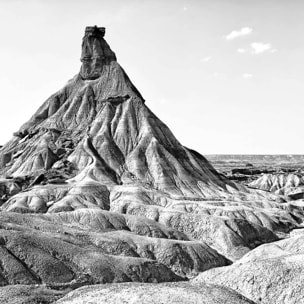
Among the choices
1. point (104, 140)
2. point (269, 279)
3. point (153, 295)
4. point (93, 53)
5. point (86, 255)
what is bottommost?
point (86, 255)

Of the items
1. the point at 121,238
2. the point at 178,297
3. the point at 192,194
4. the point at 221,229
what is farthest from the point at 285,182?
the point at 178,297

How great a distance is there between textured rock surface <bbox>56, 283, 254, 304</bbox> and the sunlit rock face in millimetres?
133753

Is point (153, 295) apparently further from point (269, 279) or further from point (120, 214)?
point (120, 214)

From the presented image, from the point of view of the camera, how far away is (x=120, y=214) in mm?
85875

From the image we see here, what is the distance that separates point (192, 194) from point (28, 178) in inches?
1598

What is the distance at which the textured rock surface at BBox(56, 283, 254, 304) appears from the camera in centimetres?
3095

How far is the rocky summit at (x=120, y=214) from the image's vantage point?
141 feet

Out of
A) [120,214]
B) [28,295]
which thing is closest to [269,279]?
[28,295]

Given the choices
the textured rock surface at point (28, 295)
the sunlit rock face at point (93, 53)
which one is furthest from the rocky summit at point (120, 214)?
the sunlit rock face at point (93, 53)

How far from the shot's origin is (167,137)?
486ft

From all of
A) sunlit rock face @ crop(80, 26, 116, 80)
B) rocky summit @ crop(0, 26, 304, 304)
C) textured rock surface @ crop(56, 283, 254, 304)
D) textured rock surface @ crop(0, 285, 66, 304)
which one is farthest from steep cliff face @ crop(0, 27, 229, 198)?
textured rock surface @ crop(56, 283, 254, 304)

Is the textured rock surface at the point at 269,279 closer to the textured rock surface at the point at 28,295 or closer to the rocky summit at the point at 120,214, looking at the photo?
the rocky summit at the point at 120,214

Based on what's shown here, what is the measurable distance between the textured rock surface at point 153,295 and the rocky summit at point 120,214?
13cm

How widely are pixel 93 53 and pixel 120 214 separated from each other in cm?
8927
